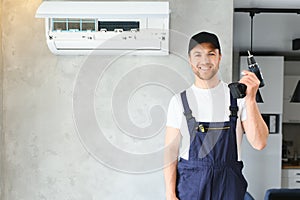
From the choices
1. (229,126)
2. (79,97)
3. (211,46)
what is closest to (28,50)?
(79,97)

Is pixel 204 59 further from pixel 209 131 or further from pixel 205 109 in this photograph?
pixel 209 131

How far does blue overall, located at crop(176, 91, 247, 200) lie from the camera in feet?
5.64

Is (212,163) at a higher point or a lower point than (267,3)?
lower

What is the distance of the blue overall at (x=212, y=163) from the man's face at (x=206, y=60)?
16 centimetres

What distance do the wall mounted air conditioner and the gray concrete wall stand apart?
10 cm

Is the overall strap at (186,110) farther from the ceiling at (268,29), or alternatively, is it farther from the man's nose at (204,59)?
the ceiling at (268,29)

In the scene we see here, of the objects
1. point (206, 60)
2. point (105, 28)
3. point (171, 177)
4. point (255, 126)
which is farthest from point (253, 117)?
point (105, 28)

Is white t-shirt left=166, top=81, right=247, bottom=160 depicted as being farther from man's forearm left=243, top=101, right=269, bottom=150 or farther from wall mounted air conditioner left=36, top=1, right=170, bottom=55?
wall mounted air conditioner left=36, top=1, right=170, bottom=55

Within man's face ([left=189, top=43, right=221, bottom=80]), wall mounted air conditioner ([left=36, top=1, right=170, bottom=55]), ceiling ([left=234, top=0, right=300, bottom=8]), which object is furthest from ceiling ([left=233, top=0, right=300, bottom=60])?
man's face ([left=189, top=43, right=221, bottom=80])

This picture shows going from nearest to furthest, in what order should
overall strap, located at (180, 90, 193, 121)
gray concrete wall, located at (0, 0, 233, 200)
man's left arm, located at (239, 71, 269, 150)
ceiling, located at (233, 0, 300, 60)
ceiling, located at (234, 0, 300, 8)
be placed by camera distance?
man's left arm, located at (239, 71, 269, 150) → overall strap, located at (180, 90, 193, 121) → gray concrete wall, located at (0, 0, 233, 200) → ceiling, located at (234, 0, 300, 8) → ceiling, located at (233, 0, 300, 60)

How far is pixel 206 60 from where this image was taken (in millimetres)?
1823

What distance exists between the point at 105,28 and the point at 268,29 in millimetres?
2855

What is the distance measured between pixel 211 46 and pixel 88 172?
0.97 m

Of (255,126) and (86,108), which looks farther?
(86,108)
